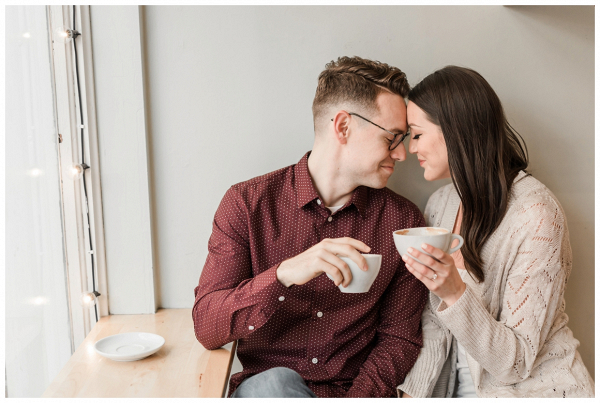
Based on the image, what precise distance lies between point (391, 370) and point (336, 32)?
1.06 metres

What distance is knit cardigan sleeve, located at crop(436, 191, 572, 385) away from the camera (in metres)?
1.16

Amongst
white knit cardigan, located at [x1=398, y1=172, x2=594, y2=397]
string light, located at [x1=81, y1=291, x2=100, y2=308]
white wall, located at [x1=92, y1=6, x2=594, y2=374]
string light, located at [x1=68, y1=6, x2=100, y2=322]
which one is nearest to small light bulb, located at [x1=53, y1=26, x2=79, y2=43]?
string light, located at [x1=68, y1=6, x2=100, y2=322]

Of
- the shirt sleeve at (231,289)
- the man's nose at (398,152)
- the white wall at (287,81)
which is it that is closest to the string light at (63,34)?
the white wall at (287,81)

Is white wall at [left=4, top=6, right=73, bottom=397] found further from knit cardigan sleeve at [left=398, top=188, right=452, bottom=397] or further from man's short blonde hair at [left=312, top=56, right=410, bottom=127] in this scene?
knit cardigan sleeve at [left=398, top=188, right=452, bottom=397]

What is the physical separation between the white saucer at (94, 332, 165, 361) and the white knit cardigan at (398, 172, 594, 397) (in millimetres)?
705

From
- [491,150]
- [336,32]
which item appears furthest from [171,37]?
[491,150]

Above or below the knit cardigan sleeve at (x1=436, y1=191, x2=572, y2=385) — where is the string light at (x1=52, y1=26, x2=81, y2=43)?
above

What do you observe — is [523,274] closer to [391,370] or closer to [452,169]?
[452,169]

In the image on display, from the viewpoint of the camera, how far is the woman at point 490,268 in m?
1.17

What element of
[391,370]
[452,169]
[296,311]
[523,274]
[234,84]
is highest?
[234,84]

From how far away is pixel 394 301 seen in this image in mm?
1405

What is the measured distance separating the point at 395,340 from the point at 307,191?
499mm

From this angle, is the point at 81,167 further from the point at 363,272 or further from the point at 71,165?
the point at 363,272

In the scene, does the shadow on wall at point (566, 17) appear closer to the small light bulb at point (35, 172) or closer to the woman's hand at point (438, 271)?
the woman's hand at point (438, 271)
